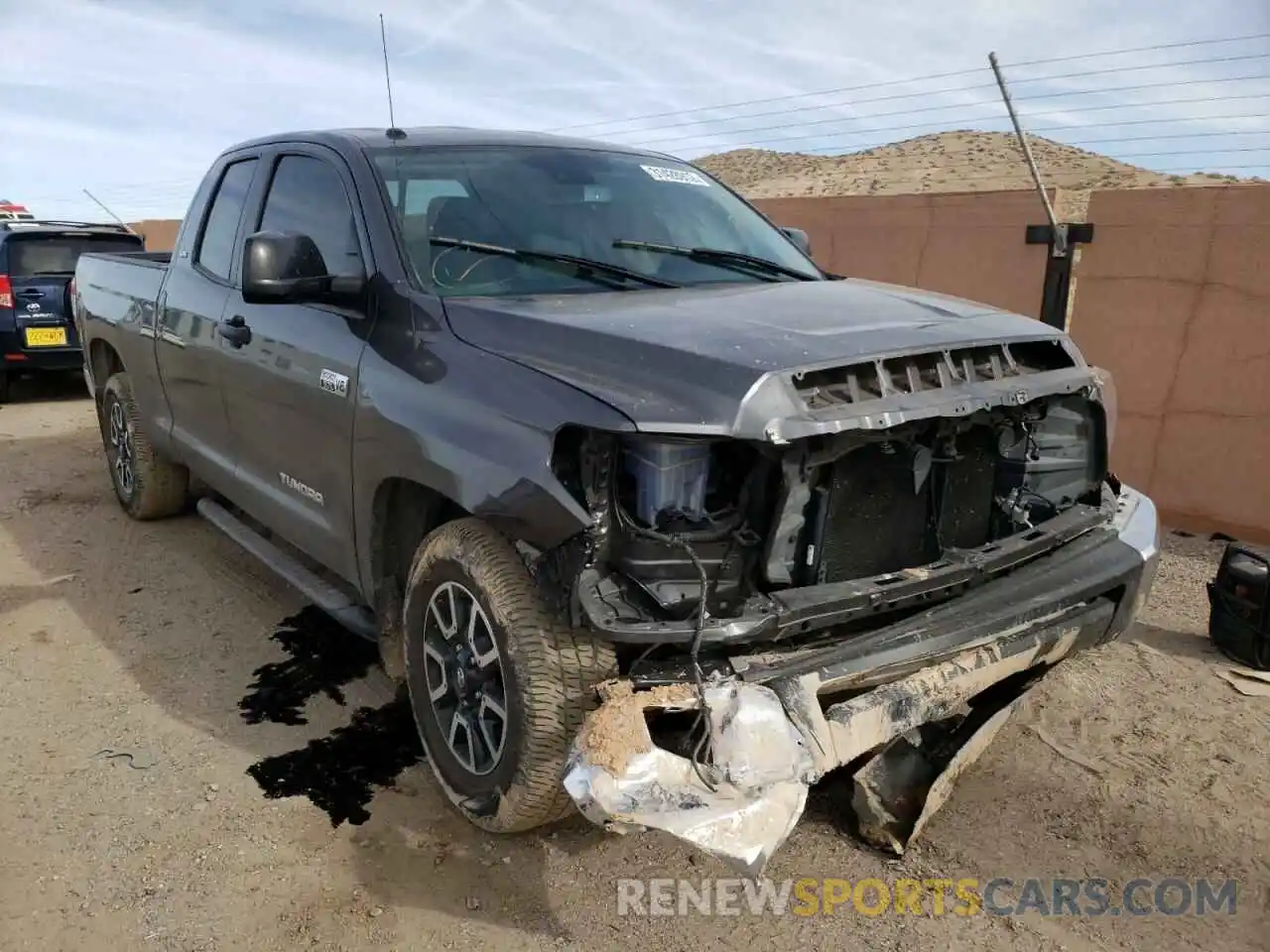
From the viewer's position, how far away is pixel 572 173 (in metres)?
3.62

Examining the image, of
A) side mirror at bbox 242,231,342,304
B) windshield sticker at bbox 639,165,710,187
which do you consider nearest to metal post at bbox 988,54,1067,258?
windshield sticker at bbox 639,165,710,187

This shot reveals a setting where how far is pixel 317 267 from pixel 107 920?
1930mm

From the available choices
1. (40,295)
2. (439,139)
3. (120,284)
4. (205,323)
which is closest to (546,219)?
(439,139)

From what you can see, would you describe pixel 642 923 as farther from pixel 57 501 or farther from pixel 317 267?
pixel 57 501

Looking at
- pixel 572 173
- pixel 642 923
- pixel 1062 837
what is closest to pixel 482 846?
pixel 642 923

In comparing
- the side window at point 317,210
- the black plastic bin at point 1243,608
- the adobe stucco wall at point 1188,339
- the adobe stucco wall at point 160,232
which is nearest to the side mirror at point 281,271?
the side window at point 317,210

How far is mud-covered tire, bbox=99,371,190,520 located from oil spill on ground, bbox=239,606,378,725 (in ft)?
5.44

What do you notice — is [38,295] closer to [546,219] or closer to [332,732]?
[332,732]

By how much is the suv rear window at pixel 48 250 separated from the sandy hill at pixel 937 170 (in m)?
16.7

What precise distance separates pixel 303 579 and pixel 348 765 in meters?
0.87

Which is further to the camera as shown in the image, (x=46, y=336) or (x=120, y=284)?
(x=46, y=336)

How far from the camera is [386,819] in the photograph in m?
2.96

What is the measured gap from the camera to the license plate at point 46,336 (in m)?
9.42

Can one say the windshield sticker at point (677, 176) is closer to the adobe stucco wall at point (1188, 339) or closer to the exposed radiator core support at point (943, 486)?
the exposed radiator core support at point (943, 486)
